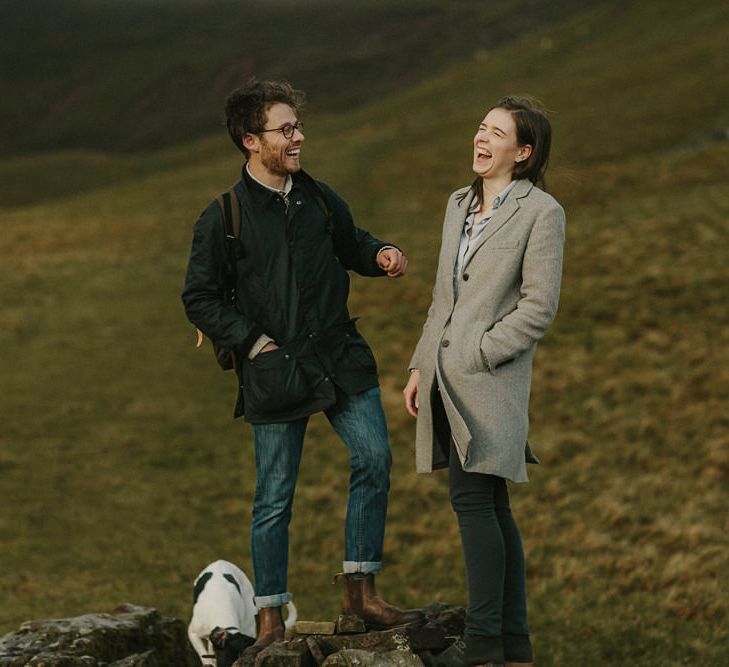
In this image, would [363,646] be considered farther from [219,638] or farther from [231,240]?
[231,240]

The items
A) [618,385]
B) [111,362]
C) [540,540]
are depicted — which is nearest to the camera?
[540,540]

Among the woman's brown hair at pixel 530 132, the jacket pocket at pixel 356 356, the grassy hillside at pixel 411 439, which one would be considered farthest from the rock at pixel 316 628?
the grassy hillside at pixel 411 439

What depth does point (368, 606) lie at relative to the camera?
6988 mm

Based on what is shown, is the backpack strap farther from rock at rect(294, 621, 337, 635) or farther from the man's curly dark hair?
rock at rect(294, 621, 337, 635)

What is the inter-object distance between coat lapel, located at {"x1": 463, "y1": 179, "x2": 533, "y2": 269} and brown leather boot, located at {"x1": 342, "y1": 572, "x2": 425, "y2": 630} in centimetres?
209

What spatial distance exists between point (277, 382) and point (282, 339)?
0.97 feet

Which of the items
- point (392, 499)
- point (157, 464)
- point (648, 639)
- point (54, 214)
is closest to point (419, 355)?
point (648, 639)

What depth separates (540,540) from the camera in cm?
1505

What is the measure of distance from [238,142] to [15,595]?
28.1 ft

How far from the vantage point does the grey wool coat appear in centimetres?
629

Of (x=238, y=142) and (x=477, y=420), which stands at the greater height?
(x=238, y=142)

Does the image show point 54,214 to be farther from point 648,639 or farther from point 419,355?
point 419,355

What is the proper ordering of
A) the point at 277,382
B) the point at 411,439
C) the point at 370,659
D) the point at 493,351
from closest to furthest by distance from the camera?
1. the point at 493,351
2. the point at 370,659
3. the point at 277,382
4. the point at 411,439

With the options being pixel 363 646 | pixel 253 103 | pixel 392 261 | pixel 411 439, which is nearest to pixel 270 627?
pixel 363 646
